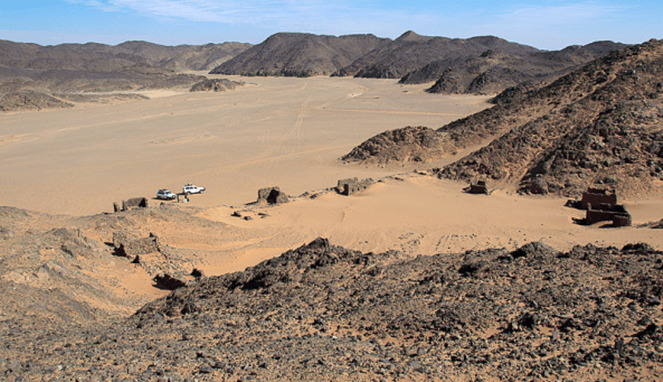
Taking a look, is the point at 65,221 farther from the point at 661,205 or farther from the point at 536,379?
the point at 661,205

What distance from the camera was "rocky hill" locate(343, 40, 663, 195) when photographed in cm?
2367

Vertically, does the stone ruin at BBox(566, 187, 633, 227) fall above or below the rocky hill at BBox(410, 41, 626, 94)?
below

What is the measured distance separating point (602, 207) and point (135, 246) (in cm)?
1678

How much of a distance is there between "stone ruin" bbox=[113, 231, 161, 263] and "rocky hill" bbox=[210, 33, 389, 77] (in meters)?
138

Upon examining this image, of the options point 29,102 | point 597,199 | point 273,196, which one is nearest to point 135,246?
point 273,196

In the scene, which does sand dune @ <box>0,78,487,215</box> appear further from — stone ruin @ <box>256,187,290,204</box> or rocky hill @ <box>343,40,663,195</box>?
rocky hill @ <box>343,40,663,195</box>

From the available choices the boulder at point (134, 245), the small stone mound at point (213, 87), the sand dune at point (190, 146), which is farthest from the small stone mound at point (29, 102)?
the boulder at point (134, 245)

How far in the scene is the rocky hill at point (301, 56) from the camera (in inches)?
6289

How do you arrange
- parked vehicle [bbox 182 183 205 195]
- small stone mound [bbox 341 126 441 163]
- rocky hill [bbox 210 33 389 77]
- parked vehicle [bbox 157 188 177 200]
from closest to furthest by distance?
1. parked vehicle [bbox 157 188 177 200]
2. parked vehicle [bbox 182 183 205 195]
3. small stone mound [bbox 341 126 441 163]
4. rocky hill [bbox 210 33 389 77]

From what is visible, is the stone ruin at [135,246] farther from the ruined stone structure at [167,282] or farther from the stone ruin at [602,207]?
the stone ruin at [602,207]

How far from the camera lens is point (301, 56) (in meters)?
168

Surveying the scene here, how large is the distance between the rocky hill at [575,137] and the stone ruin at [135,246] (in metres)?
16.6

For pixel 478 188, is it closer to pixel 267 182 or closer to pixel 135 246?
pixel 267 182

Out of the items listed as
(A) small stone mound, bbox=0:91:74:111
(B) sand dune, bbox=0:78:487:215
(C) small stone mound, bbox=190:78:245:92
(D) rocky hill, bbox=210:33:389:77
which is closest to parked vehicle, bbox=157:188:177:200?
(B) sand dune, bbox=0:78:487:215
